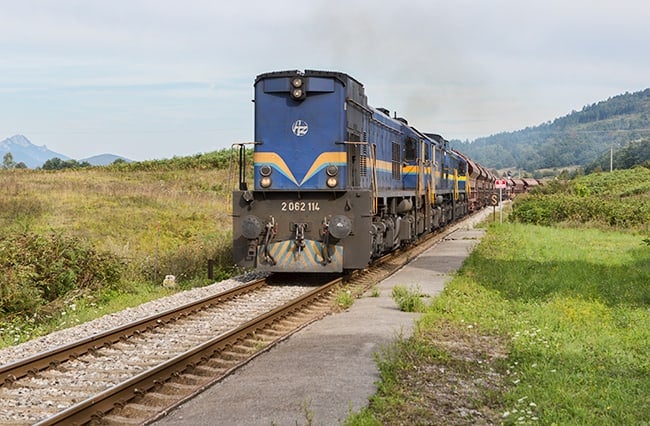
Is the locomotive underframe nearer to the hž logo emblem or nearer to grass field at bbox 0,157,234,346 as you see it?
grass field at bbox 0,157,234,346

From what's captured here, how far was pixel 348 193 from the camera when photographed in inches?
523

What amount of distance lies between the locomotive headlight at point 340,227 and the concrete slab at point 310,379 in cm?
218

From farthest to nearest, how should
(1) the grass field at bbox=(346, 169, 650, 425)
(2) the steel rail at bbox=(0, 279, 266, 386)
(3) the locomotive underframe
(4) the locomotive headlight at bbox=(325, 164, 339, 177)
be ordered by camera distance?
(4) the locomotive headlight at bbox=(325, 164, 339, 177) < (3) the locomotive underframe < (2) the steel rail at bbox=(0, 279, 266, 386) < (1) the grass field at bbox=(346, 169, 650, 425)

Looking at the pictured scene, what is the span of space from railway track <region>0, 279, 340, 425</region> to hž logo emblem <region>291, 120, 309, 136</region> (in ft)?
12.2

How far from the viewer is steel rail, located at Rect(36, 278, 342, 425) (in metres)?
5.59

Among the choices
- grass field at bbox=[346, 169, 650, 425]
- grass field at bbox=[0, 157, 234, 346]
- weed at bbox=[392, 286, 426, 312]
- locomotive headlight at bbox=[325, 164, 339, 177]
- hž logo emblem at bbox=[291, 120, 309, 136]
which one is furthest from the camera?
hž logo emblem at bbox=[291, 120, 309, 136]

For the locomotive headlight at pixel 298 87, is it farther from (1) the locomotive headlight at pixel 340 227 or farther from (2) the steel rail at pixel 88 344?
(2) the steel rail at pixel 88 344

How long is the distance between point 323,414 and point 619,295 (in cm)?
817

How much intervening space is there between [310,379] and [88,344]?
3.00 meters

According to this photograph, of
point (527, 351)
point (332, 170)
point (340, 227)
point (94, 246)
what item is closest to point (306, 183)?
point (332, 170)

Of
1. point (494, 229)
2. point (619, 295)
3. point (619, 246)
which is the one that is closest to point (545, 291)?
point (619, 295)

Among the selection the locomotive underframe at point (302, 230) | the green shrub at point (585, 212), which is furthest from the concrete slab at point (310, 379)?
the green shrub at point (585, 212)

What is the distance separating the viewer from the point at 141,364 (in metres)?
7.67

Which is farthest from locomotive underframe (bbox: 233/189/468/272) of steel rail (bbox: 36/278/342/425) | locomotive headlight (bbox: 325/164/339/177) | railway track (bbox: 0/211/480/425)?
steel rail (bbox: 36/278/342/425)
